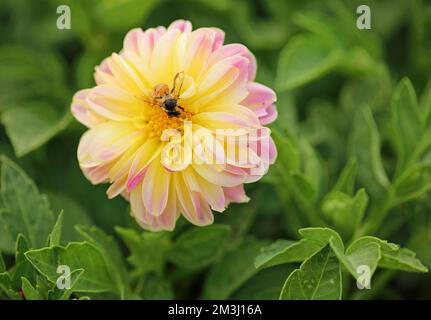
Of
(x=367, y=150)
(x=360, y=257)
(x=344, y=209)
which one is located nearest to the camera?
(x=360, y=257)

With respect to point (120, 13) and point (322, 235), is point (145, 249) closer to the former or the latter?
point (322, 235)

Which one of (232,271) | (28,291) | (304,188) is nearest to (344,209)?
(304,188)

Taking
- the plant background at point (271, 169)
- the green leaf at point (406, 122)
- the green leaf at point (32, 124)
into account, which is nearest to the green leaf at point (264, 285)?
the plant background at point (271, 169)

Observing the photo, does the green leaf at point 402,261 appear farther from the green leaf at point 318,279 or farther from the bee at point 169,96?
the bee at point 169,96

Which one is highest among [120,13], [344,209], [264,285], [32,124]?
[120,13]

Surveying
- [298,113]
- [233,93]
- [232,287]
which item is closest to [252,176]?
[233,93]
